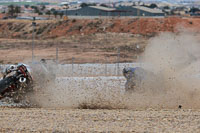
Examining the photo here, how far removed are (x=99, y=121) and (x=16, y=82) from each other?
5.43 metres

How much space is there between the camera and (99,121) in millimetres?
13742

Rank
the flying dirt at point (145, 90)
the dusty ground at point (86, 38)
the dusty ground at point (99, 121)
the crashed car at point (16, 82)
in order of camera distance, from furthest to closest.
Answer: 1. the dusty ground at point (86, 38)
2. the flying dirt at point (145, 90)
3. the crashed car at point (16, 82)
4. the dusty ground at point (99, 121)

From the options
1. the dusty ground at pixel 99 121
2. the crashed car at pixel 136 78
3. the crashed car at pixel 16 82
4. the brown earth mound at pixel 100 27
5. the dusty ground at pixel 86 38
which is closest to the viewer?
the dusty ground at pixel 99 121

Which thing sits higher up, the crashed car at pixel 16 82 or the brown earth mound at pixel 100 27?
the crashed car at pixel 16 82

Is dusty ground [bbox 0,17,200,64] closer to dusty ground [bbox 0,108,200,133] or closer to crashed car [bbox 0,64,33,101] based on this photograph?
crashed car [bbox 0,64,33,101]

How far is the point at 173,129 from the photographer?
496 inches

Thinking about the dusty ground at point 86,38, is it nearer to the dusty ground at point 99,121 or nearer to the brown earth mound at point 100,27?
the brown earth mound at point 100,27

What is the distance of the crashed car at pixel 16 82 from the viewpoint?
58.2 feet

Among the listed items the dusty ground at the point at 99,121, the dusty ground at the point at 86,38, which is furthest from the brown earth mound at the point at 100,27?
the dusty ground at the point at 99,121

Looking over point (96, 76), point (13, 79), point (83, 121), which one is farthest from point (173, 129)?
point (96, 76)

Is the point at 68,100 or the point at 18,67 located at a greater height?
the point at 18,67

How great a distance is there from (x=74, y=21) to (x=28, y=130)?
66.0m

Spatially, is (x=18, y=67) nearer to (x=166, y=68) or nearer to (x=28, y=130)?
(x=28, y=130)

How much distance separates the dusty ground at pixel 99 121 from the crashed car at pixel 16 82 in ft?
5.71
